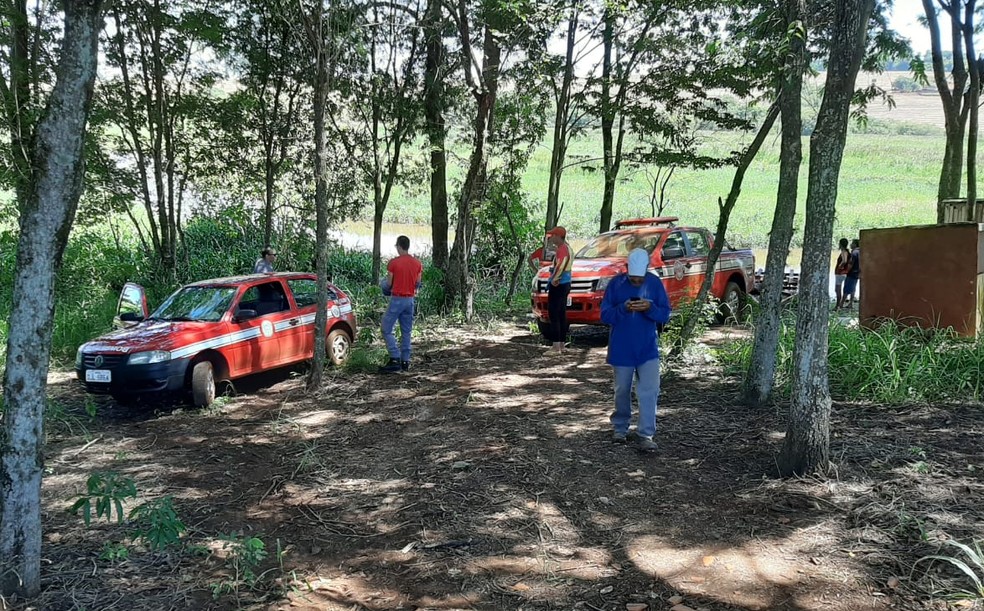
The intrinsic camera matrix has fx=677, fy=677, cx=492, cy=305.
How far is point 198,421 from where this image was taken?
23.7 ft

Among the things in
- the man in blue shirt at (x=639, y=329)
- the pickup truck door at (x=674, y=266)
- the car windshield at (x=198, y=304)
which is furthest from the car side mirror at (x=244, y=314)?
the pickup truck door at (x=674, y=266)

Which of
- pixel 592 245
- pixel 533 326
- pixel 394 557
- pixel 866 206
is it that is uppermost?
pixel 866 206

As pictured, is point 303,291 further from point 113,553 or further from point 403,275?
point 113,553

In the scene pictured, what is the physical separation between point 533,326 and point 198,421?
590 centimetres

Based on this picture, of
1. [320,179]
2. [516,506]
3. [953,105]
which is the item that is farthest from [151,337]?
[953,105]

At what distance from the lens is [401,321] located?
9141 millimetres

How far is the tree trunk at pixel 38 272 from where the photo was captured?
3.22 meters

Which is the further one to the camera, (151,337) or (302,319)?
Answer: (302,319)

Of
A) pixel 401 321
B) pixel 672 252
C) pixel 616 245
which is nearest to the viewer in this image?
pixel 401 321

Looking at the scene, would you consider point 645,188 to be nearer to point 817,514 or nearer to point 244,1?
point 244,1

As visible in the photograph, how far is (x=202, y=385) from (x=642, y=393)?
15.9 ft

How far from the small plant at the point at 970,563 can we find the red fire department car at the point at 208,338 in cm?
682

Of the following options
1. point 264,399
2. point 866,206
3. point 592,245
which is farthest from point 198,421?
point 866,206

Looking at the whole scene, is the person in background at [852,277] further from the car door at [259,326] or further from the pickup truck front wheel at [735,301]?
the car door at [259,326]
